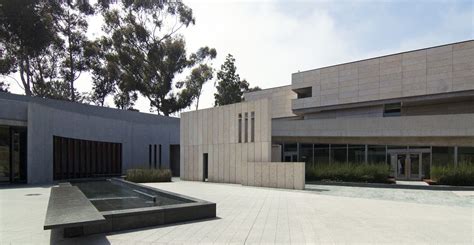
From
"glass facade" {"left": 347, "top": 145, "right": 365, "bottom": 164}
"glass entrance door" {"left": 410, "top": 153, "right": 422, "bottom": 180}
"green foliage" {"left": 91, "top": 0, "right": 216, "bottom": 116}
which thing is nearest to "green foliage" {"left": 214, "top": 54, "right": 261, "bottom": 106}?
"green foliage" {"left": 91, "top": 0, "right": 216, "bottom": 116}

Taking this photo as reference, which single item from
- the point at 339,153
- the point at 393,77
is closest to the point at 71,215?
the point at 339,153

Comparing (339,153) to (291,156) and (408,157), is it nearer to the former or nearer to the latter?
(291,156)

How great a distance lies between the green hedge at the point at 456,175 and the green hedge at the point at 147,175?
51.7 feet

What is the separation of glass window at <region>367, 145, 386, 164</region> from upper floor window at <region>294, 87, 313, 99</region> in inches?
382

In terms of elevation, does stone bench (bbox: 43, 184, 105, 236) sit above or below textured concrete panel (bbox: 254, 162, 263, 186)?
above

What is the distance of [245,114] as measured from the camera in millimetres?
22688

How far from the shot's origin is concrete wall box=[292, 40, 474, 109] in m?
28.4

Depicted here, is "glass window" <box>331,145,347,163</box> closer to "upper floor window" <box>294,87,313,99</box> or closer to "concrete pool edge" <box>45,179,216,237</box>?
"upper floor window" <box>294,87,313,99</box>

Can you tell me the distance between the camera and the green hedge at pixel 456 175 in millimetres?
20141

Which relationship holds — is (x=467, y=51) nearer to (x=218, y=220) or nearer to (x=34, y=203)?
(x=218, y=220)

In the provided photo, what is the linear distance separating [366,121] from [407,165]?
614cm

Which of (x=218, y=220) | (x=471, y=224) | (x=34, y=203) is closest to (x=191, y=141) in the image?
(x=34, y=203)

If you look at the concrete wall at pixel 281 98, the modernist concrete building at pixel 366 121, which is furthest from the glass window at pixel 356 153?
the concrete wall at pixel 281 98

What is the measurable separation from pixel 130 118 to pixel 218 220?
29175 mm
